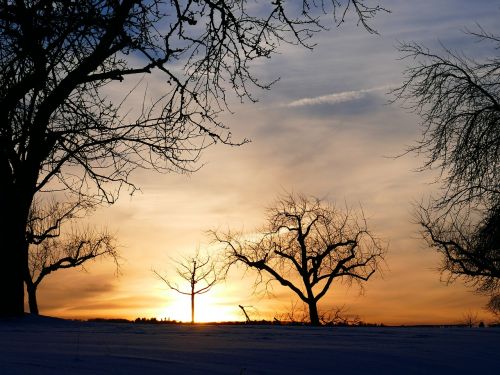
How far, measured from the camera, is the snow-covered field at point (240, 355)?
437 centimetres

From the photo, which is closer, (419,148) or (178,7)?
(178,7)

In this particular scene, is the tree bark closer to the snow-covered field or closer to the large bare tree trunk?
the large bare tree trunk

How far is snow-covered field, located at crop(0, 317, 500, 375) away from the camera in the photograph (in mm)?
4367

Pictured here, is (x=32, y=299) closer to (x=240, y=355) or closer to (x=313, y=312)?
(x=313, y=312)

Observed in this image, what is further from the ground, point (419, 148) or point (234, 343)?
point (419, 148)

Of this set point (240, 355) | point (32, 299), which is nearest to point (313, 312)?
point (32, 299)

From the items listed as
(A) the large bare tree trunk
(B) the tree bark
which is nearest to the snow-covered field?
(A) the large bare tree trunk

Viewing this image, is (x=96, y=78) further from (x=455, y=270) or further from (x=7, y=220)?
(x=455, y=270)

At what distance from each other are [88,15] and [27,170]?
5726mm

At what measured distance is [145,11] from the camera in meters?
10.5

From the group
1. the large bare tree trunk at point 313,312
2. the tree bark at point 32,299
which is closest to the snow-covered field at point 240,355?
the large bare tree trunk at point 313,312

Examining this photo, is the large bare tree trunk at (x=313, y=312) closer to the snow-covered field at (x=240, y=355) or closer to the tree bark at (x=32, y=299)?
the tree bark at (x=32, y=299)

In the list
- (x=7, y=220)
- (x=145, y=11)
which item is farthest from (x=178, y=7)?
(x=7, y=220)

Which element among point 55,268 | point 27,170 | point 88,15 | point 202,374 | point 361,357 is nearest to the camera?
point 202,374
